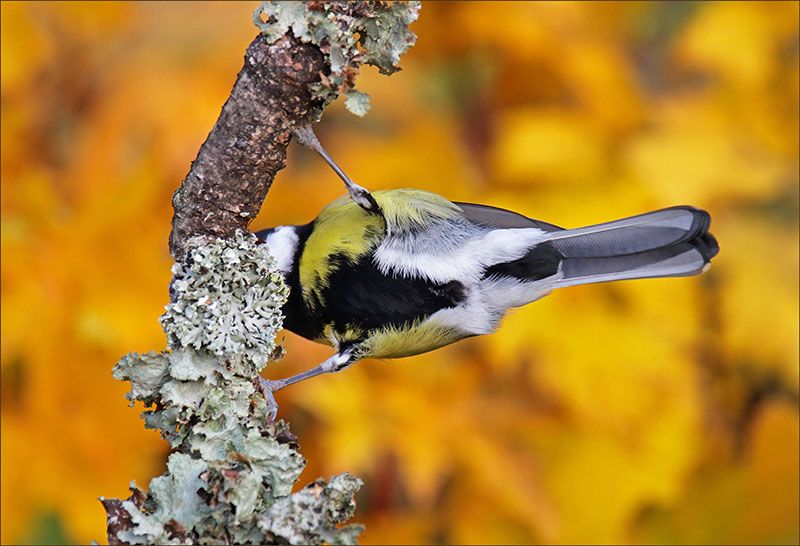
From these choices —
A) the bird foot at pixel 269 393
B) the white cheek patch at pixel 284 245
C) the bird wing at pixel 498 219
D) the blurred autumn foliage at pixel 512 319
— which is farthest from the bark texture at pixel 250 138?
the blurred autumn foliage at pixel 512 319

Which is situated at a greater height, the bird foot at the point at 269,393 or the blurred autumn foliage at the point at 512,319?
the blurred autumn foliage at the point at 512,319

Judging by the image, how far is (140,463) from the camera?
1708mm

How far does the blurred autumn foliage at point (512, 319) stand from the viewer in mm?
1635

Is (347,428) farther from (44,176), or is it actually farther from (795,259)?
(795,259)

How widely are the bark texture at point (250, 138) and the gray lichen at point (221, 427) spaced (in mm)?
31

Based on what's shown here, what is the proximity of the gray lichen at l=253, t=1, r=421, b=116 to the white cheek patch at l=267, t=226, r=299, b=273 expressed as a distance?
1.44ft

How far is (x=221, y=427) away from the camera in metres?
0.92

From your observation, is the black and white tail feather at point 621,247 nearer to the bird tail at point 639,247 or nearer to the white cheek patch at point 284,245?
the bird tail at point 639,247

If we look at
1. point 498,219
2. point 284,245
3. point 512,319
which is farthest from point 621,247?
point 284,245

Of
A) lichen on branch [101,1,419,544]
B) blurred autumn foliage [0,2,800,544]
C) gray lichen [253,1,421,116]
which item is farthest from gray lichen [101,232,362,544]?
blurred autumn foliage [0,2,800,544]

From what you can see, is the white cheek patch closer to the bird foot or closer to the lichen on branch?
the bird foot

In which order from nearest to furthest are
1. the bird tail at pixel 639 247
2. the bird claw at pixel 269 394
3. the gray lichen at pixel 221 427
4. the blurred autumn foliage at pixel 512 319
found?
the gray lichen at pixel 221 427
the bird claw at pixel 269 394
the bird tail at pixel 639 247
the blurred autumn foliage at pixel 512 319

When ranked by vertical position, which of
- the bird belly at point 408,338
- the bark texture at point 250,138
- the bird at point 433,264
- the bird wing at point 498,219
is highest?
the bird wing at point 498,219

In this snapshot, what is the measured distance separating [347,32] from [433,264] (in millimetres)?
494
